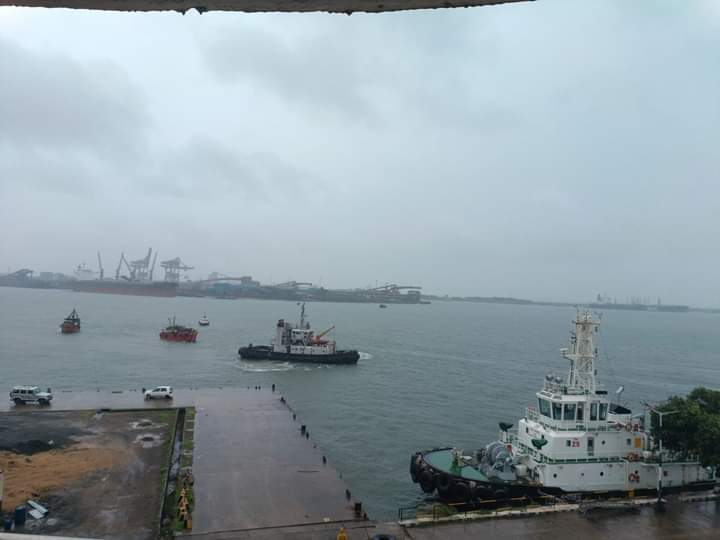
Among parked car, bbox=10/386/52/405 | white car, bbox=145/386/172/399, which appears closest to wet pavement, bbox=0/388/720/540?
white car, bbox=145/386/172/399

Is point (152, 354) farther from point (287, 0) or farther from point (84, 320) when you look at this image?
point (287, 0)

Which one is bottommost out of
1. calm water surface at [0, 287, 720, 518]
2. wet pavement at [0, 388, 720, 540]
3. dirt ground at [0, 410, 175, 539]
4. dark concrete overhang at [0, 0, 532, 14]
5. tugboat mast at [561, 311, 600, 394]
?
calm water surface at [0, 287, 720, 518]

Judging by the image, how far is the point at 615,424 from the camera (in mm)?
20109

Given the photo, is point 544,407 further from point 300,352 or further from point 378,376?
point 300,352

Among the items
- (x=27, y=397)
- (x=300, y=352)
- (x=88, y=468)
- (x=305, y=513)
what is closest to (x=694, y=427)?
(x=305, y=513)

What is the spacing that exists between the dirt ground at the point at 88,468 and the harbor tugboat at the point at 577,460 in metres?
10.3

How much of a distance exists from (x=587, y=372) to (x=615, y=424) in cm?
206

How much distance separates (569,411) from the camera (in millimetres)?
20062

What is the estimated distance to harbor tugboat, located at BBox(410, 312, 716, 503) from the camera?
19.1 metres

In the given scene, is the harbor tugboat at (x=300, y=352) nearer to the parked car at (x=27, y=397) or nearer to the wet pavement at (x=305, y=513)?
the parked car at (x=27, y=397)

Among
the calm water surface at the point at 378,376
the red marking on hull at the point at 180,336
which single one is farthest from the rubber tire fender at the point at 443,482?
the red marking on hull at the point at 180,336

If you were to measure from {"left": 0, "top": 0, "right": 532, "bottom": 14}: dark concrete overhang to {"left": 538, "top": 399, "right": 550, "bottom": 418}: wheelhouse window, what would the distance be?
20080 mm

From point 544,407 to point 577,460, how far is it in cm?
222

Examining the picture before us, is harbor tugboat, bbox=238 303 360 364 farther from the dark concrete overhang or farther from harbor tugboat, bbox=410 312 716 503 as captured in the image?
the dark concrete overhang
